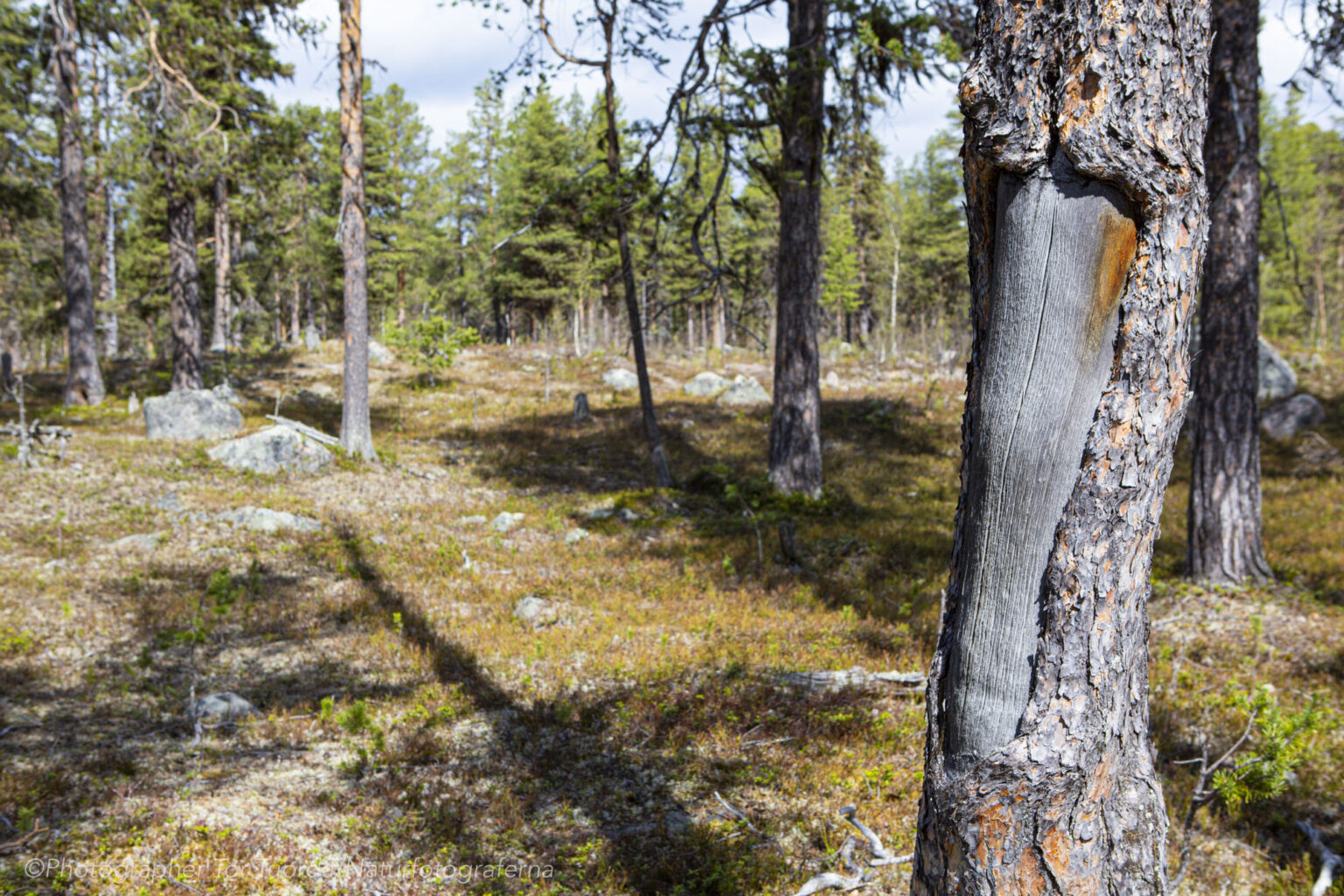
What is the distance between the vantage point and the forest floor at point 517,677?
12.9 feet

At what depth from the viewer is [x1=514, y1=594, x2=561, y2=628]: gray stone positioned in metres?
7.39

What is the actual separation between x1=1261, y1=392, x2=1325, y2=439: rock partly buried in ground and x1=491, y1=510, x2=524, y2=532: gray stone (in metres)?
15.4

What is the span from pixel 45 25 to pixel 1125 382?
24733mm

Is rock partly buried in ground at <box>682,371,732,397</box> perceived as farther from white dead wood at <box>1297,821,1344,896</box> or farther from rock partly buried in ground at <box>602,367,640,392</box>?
white dead wood at <box>1297,821,1344,896</box>

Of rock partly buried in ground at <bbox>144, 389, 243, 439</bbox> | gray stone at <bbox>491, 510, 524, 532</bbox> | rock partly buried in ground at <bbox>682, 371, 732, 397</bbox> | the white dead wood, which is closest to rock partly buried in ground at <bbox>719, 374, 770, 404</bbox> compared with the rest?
rock partly buried in ground at <bbox>682, 371, 732, 397</bbox>

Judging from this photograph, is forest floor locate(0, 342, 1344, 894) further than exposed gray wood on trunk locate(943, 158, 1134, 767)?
Yes

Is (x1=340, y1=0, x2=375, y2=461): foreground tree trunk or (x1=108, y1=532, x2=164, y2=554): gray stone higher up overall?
(x1=340, y1=0, x2=375, y2=461): foreground tree trunk

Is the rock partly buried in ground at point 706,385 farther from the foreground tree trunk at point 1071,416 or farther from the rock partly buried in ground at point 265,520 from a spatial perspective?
the foreground tree trunk at point 1071,416

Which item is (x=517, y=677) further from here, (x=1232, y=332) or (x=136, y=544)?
(x=1232, y=332)

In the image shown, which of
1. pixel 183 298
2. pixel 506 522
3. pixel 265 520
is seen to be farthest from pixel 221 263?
pixel 506 522

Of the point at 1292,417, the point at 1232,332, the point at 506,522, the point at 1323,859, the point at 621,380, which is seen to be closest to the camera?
the point at 1323,859

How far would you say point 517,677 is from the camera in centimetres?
634

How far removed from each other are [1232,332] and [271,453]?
581 inches

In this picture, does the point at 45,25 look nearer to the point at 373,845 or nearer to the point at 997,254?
the point at 373,845
